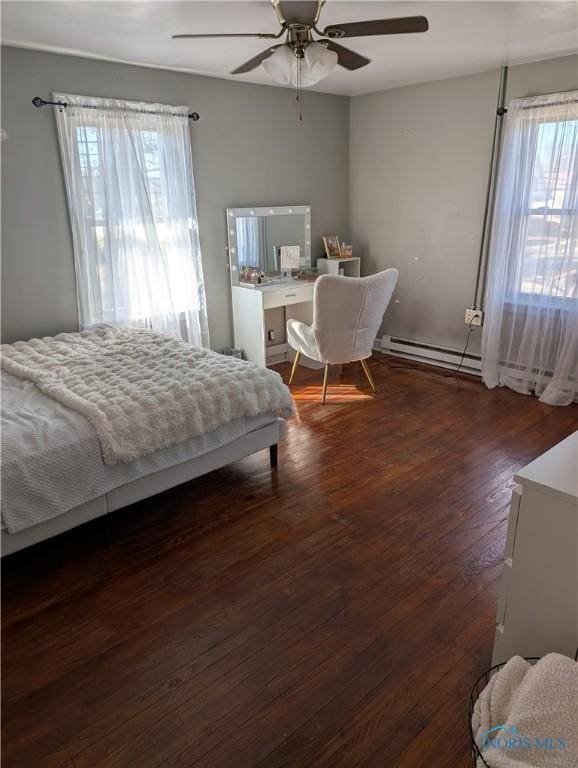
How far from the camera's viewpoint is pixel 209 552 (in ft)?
8.05

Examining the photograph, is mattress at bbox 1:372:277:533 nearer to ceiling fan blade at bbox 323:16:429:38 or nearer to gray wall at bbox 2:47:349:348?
gray wall at bbox 2:47:349:348

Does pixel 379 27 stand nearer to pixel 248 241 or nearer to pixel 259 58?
pixel 259 58

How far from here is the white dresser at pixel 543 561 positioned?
1.45m

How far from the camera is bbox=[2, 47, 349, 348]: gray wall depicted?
133 inches

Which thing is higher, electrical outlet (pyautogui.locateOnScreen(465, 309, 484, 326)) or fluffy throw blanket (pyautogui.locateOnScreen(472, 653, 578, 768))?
electrical outlet (pyautogui.locateOnScreen(465, 309, 484, 326))

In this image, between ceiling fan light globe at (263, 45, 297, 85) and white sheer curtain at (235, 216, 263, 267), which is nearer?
ceiling fan light globe at (263, 45, 297, 85)

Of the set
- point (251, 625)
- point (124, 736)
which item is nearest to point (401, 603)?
point (251, 625)

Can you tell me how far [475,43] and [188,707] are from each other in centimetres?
381

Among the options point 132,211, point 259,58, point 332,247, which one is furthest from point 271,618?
point 332,247

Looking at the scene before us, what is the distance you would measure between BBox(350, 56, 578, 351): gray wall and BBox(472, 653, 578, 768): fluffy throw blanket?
378 cm

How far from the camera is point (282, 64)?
96.0 inches

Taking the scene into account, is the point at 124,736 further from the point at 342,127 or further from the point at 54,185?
the point at 342,127

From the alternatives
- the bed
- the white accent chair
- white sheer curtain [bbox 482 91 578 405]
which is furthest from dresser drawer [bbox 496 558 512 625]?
white sheer curtain [bbox 482 91 578 405]

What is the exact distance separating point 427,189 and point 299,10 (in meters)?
2.81
